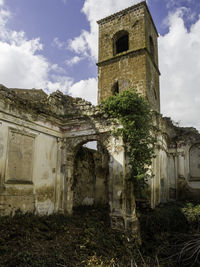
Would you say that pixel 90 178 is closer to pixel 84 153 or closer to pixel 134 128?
pixel 84 153

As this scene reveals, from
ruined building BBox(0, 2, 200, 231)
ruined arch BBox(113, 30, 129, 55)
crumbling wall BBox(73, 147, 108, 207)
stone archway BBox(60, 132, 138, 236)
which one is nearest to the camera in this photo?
ruined building BBox(0, 2, 200, 231)

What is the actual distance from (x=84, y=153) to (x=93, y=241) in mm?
5693

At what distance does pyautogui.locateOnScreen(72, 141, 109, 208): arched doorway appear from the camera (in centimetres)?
1127

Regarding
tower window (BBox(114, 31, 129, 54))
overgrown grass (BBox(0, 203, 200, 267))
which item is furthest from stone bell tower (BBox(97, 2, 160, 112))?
overgrown grass (BBox(0, 203, 200, 267))

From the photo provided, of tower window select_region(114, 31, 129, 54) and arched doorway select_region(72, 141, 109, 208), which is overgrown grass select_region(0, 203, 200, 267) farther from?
tower window select_region(114, 31, 129, 54)

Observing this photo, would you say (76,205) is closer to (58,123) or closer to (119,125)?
(58,123)

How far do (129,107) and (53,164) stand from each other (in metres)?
3.73

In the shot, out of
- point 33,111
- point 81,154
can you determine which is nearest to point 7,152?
point 33,111

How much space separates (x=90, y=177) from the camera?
12211 mm

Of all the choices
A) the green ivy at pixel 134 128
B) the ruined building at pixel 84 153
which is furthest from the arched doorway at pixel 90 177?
the green ivy at pixel 134 128

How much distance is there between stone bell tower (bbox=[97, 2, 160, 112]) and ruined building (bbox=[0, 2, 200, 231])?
0.07 m

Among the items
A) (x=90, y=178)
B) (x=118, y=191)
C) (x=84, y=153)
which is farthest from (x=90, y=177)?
(x=118, y=191)

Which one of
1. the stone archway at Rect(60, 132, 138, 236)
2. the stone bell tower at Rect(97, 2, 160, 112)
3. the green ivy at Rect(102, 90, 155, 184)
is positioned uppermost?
the stone bell tower at Rect(97, 2, 160, 112)

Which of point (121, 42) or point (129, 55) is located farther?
point (121, 42)
